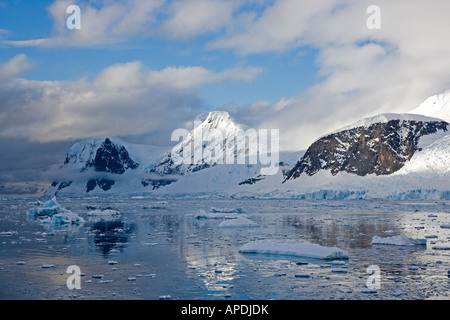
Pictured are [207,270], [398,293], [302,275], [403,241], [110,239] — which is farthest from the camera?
[110,239]

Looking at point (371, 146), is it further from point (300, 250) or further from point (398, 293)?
point (398, 293)

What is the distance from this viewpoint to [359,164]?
15525 centimetres

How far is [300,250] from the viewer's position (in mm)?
20234

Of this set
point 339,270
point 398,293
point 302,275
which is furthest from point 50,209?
point 398,293

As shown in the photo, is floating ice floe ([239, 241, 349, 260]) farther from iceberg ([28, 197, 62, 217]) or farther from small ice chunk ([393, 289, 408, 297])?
iceberg ([28, 197, 62, 217])

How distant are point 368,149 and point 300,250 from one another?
143641 mm

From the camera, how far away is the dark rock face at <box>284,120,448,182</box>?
145250 millimetres

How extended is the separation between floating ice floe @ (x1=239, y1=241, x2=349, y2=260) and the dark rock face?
128m

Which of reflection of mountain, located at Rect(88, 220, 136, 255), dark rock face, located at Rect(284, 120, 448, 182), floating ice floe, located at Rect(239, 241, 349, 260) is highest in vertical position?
dark rock face, located at Rect(284, 120, 448, 182)

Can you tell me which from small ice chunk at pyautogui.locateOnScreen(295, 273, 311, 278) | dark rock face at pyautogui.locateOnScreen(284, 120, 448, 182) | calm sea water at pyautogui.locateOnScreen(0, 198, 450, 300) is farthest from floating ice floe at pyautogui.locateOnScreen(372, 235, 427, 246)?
dark rock face at pyautogui.locateOnScreen(284, 120, 448, 182)

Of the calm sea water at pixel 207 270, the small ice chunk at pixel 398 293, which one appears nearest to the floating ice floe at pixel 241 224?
the calm sea water at pixel 207 270
